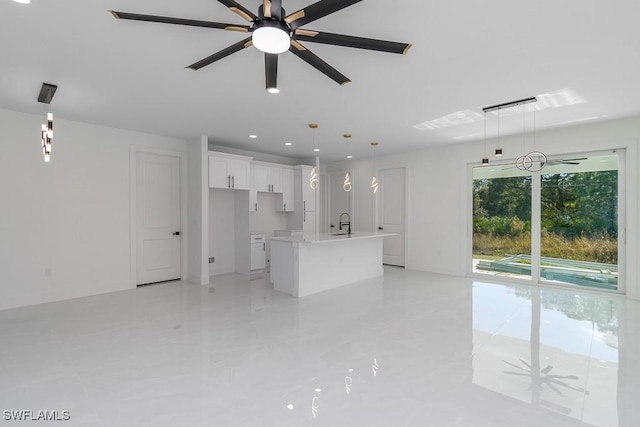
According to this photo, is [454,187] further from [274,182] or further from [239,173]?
[239,173]

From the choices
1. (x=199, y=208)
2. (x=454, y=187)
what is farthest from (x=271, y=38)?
(x=454, y=187)

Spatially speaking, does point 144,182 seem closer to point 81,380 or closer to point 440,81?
point 81,380

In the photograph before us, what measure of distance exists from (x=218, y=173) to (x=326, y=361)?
4385mm

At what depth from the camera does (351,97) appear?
3.86 meters

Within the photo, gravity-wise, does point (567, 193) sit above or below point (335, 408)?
above

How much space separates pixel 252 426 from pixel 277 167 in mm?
5902

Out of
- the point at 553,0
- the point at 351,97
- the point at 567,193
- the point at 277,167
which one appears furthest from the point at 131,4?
the point at 567,193

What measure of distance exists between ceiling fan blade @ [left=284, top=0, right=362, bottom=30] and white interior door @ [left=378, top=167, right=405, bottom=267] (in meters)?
6.02

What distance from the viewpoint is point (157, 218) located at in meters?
5.86

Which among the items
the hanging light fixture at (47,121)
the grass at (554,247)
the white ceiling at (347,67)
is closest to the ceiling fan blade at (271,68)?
the white ceiling at (347,67)

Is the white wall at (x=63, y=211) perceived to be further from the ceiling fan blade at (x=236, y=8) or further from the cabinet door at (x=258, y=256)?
the ceiling fan blade at (x=236, y=8)

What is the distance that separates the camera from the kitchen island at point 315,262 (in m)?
5.00

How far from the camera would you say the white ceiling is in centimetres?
223

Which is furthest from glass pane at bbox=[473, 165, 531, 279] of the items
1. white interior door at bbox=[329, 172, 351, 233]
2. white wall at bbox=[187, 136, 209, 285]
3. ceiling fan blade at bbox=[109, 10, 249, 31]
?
ceiling fan blade at bbox=[109, 10, 249, 31]
